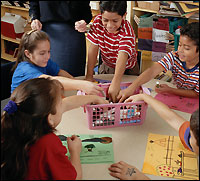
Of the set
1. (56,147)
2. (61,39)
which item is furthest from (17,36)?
(56,147)

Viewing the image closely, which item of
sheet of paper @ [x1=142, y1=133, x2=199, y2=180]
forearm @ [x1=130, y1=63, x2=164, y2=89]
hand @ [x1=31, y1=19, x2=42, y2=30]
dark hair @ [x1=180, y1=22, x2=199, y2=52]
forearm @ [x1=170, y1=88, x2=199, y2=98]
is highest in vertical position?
hand @ [x1=31, y1=19, x2=42, y2=30]

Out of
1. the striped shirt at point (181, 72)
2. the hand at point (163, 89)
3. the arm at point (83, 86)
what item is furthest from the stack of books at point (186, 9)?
the arm at point (83, 86)

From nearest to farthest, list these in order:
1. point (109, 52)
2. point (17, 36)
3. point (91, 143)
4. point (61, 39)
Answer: point (91, 143)
point (109, 52)
point (61, 39)
point (17, 36)

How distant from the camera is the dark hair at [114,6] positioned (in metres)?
0.73

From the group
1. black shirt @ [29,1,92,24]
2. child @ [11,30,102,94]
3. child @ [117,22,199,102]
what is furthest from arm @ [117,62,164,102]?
black shirt @ [29,1,92,24]

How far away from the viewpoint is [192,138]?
63cm

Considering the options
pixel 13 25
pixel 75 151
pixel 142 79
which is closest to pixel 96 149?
pixel 75 151

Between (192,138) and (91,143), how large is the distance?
270 millimetres

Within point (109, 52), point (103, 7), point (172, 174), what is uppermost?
point (103, 7)

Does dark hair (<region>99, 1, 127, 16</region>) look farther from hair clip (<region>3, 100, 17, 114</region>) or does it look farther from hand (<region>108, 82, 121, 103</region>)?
hair clip (<region>3, 100, 17, 114</region>)

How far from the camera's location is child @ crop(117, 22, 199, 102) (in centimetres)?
57

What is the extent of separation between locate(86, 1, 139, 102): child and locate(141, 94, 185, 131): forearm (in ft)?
0.38

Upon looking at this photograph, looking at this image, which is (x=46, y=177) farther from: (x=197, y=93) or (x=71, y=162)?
(x=197, y=93)

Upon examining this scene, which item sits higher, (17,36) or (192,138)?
(17,36)
